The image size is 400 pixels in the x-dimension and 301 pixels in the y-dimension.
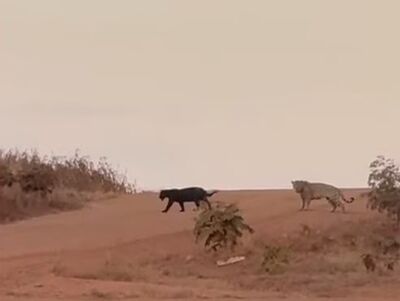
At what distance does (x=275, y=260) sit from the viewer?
23.9m

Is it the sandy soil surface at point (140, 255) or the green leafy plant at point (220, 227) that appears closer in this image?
the sandy soil surface at point (140, 255)

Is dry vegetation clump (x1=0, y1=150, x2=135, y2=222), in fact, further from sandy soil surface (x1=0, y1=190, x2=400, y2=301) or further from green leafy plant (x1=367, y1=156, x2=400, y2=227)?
green leafy plant (x1=367, y1=156, x2=400, y2=227)

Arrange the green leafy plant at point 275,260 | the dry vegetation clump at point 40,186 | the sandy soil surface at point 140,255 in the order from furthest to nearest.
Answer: the dry vegetation clump at point 40,186, the green leafy plant at point 275,260, the sandy soil surface at point 140,255

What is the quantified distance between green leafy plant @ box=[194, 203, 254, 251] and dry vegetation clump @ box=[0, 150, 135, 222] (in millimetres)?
9363

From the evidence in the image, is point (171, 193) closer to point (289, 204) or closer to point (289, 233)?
point (289, 204)

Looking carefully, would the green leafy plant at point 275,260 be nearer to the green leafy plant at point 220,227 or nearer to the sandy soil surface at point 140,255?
the sandy soil surface at point 140,255

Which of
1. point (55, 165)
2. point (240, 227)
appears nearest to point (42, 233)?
point (240, 227)

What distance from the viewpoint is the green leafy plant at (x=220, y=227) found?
1026 inches

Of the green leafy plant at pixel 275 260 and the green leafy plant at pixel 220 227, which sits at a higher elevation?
the green leafy plant at pixel 220 227

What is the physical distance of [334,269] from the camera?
23828 millimetres

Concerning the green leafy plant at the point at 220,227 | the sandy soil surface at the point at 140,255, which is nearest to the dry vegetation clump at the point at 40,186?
the sandy soil surface at the point at 140,255

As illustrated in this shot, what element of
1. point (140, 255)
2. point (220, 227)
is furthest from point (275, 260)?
point (140, 255)

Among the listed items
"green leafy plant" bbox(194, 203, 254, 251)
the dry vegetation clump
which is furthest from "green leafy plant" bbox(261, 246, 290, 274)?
the dry vegetation clump

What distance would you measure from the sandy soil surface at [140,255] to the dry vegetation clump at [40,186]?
3.10 feet
